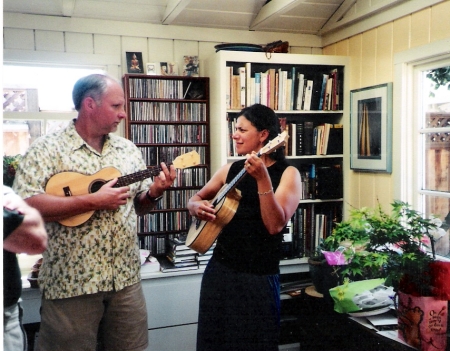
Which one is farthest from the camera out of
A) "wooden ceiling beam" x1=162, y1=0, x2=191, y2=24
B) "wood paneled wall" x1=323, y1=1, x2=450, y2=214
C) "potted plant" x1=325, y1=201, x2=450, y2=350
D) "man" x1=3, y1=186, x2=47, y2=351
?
"wooden ceiling beam" x1=162, y1=0, x2=191, y2=24

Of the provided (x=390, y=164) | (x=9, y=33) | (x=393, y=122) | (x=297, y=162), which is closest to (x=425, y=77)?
(x=393, y=122)

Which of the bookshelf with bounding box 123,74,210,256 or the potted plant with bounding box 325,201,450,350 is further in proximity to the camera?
the bookshelf with bounding box 123,74,210,256

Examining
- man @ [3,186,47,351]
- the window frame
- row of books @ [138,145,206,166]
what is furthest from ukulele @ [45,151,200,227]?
the window frame

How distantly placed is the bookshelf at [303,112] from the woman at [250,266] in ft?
2.71

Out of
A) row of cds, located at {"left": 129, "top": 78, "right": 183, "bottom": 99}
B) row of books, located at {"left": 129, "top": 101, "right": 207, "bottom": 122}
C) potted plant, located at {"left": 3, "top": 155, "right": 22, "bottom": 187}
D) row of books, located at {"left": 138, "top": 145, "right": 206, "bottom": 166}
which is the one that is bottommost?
potted plant, located at {"left": 3, "top": 155, "right": 22, "bottom": 187}

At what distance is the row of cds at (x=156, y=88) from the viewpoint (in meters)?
2.19

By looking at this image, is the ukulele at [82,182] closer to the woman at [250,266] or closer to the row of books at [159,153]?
the woman at [250,266]

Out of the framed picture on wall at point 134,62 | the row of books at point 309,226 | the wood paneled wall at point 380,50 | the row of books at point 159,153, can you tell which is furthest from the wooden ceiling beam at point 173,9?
the row of books at point 309,226

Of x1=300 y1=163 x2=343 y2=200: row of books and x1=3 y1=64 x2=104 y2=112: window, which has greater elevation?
x1=3 y1=64 x2=104 y2=112: window

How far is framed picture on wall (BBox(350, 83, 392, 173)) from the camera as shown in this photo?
2104 mm

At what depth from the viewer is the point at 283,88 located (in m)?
2.34

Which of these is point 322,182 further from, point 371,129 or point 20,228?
point 20,228

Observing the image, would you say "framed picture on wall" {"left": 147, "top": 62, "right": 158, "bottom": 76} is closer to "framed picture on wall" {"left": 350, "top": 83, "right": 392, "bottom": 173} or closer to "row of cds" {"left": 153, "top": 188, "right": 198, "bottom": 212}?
"row of cds" {"left": 153, "top": 188, "right": 198, "bottom": 212}

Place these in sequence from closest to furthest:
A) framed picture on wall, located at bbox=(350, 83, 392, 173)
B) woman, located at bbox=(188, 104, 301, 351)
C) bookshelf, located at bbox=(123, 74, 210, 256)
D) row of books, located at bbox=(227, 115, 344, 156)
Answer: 1. woman, located at bbox=(188, 104, 301, 351)
2. framed picture on wall, located at bbox=(350, 83, 392, 173)
3. bookshelf, located at bbox=(123, 74, 210, 256)
4. row of books, located at bbox=(227, 115, 344, 156)
